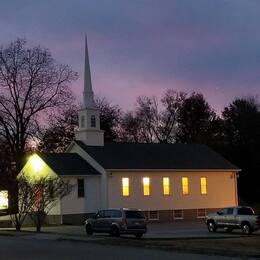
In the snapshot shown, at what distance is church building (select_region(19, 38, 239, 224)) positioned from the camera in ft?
179

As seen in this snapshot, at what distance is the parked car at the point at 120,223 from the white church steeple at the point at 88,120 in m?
22.3

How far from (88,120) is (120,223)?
83.9ft

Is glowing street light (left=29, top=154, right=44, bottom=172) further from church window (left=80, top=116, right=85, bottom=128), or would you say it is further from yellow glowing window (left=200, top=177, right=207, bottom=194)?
yellow glowing window (left=200, top=177, right=207, bottom=194)

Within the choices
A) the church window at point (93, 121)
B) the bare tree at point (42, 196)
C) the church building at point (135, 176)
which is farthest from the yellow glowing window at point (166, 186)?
the bare tree at point (42, 196)

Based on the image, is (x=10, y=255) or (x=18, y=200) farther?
(x=18, y=200)

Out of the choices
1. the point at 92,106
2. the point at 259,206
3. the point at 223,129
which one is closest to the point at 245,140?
the point at 223,129

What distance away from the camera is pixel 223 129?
90750 millimetres

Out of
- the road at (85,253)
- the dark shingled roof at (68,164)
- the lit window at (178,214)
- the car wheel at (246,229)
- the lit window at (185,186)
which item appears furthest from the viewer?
the lit window at (185,186)

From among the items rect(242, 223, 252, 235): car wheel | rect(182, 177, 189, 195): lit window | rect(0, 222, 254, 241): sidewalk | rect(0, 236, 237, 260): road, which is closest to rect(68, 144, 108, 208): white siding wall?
rect(182, 177, 189, 195): lit window

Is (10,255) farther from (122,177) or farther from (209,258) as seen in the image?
(122,177)

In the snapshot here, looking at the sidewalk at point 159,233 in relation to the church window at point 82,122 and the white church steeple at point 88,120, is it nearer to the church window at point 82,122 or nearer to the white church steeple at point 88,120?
the white church steeple at point 88,120

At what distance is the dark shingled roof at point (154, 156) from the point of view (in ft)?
187

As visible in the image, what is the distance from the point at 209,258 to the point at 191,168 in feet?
127

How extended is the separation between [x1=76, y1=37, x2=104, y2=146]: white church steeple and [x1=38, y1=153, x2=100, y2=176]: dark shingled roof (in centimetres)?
245
